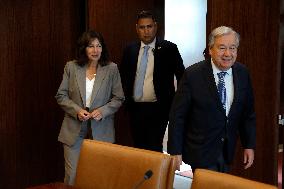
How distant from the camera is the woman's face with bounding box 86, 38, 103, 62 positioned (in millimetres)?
3256

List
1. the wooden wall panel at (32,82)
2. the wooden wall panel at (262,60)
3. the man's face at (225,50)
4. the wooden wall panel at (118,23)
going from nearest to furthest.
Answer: the man's face at (225,50) < the wooden wall panel at (262,60) < the wooden wall panel at (32,82) < the wooden wall panel at (118,23)

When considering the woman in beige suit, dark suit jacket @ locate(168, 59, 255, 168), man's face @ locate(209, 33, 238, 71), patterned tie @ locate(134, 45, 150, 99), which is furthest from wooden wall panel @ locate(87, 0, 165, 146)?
man's face @ locate(209, 33, 238, 71)

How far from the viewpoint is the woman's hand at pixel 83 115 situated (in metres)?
3.17

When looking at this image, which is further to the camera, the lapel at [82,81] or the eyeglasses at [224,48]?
the lapel at [82,81]

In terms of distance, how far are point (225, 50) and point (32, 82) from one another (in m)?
2.06

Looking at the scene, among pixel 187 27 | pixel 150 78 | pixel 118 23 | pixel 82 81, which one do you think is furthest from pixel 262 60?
pixel 187 27

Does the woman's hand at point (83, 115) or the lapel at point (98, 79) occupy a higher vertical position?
the lapel at point (98, 79)

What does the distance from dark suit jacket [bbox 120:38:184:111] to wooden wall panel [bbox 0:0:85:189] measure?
0.68 meters

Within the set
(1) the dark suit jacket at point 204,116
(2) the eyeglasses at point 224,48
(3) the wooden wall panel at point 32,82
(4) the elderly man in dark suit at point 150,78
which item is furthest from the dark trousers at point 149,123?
(2) the eyeglasses at point 224,48

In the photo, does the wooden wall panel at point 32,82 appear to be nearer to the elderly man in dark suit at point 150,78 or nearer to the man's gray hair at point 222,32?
the elderly man in dark suit at point 150,78

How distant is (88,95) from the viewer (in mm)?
3289

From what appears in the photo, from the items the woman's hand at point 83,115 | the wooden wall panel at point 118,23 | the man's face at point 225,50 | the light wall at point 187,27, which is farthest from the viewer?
the light wall at point 187,27

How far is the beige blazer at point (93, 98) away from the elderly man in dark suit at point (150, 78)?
0.95 ft

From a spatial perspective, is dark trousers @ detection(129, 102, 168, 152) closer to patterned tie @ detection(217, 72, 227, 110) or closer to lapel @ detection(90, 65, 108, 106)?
lapel @ detection(90, 65, 108, 106)
